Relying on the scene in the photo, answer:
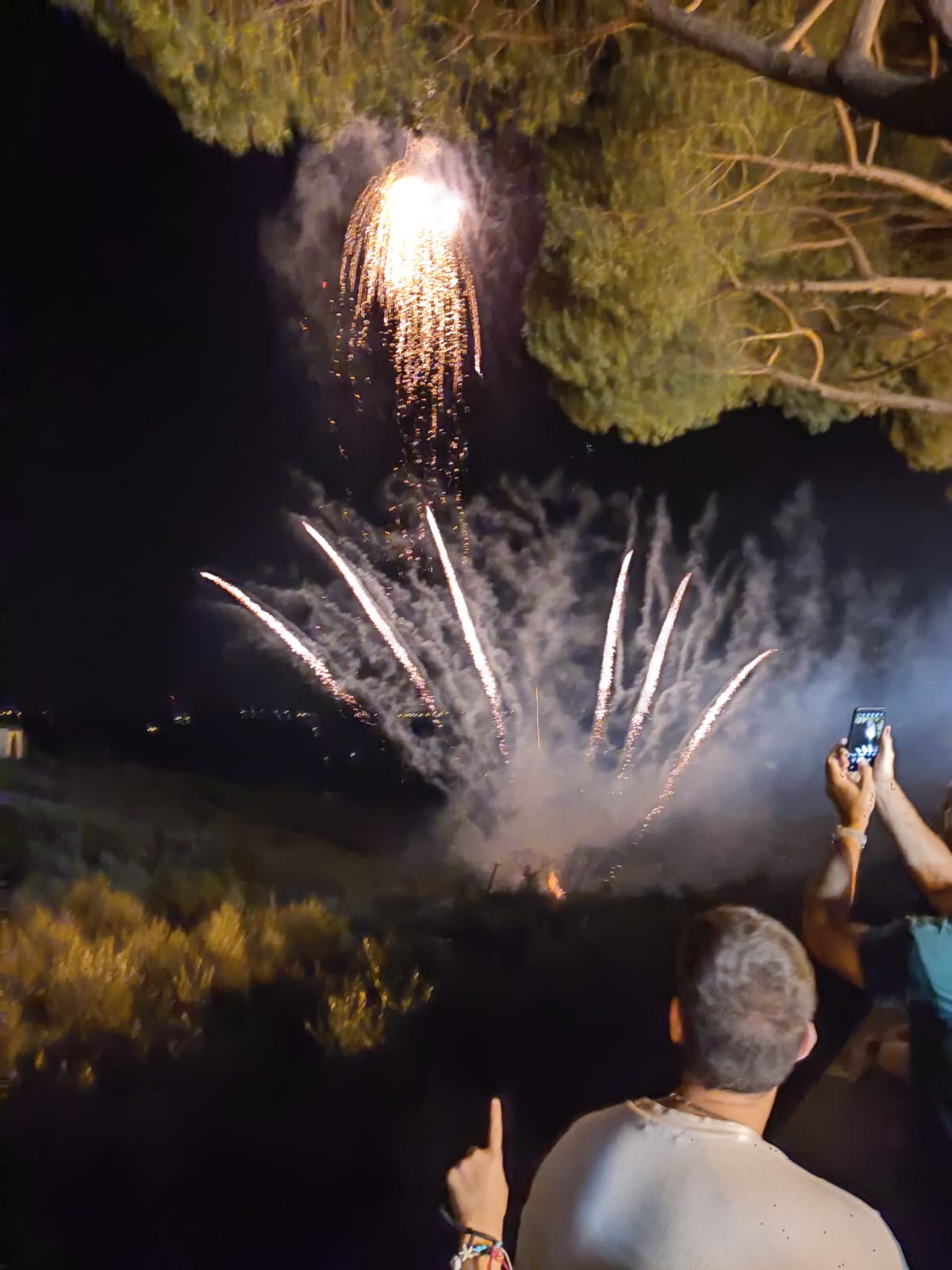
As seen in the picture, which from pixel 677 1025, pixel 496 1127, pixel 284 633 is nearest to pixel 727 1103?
pixel 677 1025

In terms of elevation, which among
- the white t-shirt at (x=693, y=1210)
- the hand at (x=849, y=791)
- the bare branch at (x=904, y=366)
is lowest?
the white t-shirt at (x=693, y=1210)

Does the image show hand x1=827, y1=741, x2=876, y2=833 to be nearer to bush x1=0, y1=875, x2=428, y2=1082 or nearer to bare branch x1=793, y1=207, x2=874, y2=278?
bush x1=0, y1=875, x2=428, y2=1082

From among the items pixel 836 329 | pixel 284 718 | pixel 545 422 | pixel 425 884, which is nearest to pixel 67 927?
pixel 284 718

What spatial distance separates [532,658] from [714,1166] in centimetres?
113

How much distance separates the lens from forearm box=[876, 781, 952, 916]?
235cm

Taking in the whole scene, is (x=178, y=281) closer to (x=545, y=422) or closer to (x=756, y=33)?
(x=545, y=422)

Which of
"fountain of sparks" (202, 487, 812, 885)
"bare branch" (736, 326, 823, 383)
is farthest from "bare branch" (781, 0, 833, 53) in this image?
"fountain of sparks" (202, 487, 812, 885)

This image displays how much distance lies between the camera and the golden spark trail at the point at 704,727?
2.32 meters

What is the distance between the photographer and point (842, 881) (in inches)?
93.1

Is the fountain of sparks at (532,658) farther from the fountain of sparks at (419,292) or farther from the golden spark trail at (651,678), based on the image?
the fountain of sparks at (419,292)

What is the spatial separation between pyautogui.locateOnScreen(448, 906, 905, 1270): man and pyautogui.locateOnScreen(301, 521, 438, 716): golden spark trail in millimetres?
818

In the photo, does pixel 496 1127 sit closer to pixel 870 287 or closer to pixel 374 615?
pixel 374 615

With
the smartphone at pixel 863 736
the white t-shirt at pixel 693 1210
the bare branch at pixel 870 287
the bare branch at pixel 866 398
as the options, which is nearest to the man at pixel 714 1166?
the white t-shirt at pixel 693 1210

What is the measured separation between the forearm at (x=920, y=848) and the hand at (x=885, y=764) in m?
0.02
